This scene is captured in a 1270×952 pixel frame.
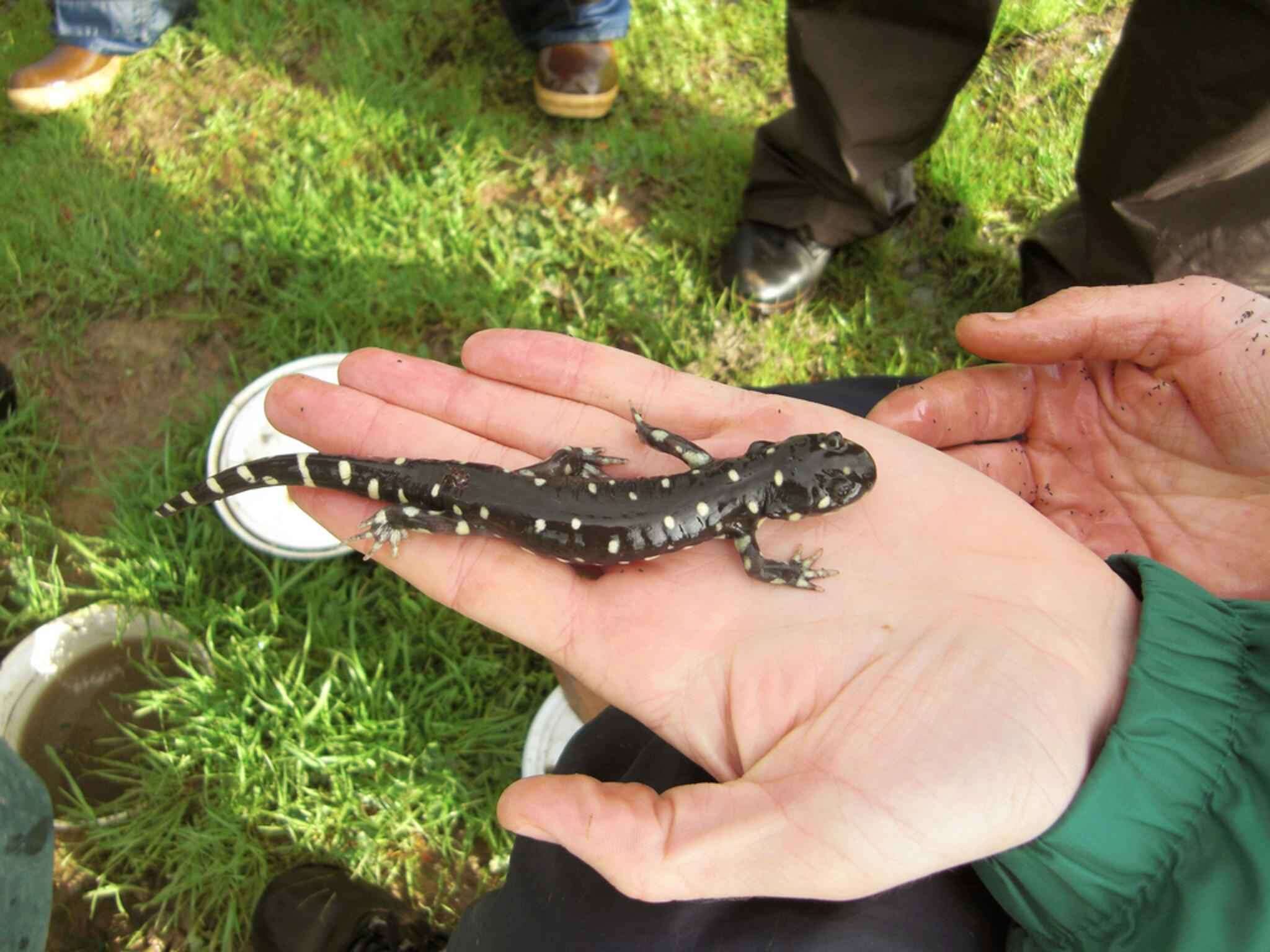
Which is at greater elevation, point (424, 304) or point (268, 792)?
point (424, 304)

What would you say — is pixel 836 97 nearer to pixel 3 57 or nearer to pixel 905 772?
pixel 905 772

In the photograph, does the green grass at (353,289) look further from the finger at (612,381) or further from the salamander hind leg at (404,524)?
the finger at (612,381)

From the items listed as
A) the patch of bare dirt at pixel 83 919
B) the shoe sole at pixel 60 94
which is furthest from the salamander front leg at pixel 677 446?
the shoe sole at pixel 60 94

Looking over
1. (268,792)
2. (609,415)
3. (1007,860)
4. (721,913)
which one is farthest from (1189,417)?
(268,792)

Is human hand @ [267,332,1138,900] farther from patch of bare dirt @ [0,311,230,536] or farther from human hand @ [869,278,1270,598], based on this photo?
patch of bare dirt @ [0,311,230,536]

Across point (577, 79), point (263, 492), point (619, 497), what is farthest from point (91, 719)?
point (577, 79)

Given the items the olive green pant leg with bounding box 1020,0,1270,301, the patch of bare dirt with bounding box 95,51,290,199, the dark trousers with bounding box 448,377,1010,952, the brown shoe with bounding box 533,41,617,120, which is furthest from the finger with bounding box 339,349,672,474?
the brown shoe with bounding box 533,41,617,120
